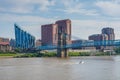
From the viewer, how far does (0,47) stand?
479 feet

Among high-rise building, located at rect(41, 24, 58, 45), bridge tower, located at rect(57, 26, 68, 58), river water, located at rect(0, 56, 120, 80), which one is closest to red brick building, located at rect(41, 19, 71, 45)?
Result: high-rise building, located at rect(41, 24, 58, 45)

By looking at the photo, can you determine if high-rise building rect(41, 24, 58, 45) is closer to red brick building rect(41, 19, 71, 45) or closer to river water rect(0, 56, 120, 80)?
red brick building rect(41, 19, 71, 45)

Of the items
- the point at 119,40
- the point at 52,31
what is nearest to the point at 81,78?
the point at 119,40

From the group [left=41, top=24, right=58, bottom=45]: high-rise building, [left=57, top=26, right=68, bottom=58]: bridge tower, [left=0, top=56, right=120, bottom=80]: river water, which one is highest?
[left=41, top=24, right=58, bottom=45]: high-rise building

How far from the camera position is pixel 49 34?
18550 cm

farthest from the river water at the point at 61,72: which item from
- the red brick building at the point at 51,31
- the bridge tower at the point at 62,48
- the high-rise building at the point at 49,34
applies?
the high-rise building at the point at 49,34

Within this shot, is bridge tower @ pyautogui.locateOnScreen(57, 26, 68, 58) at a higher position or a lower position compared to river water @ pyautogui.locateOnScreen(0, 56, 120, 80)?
higher

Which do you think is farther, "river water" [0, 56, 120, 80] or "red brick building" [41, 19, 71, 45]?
"red brick building" [41, 19, 71, 45]

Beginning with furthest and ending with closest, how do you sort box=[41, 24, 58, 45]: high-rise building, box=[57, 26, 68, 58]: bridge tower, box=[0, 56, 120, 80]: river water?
box=[41, 24, 58, 45]: high-rise building → box=[57, 26, 68, 58]: bridge tower → box=[0, 56, 120, 80]: river water

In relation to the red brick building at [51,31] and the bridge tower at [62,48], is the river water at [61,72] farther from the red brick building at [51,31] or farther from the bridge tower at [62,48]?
the red brick building at [51,31]

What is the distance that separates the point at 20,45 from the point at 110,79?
98.6 m

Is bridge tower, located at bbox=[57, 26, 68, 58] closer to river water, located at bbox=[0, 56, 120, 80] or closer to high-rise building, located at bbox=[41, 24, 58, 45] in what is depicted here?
high-rise building, located at bbox=[41, 24, 58, 45]

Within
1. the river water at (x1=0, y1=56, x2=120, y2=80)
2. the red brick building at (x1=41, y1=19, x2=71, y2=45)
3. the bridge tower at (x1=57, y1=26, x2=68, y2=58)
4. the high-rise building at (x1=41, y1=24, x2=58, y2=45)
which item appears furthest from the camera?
the high-rise building at (x1=41, y1=24, x2=58, y2=45)

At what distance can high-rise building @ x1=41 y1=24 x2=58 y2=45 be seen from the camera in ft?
597
